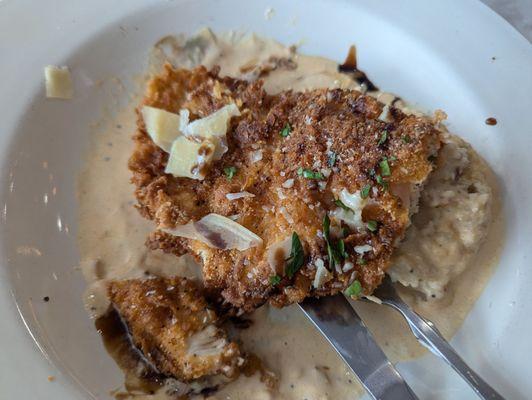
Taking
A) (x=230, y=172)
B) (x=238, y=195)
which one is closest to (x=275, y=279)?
(x=238, y=195)

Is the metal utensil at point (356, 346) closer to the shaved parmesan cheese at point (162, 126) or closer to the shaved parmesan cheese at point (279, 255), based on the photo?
the shaved parmesan cheese at point (279, 255)

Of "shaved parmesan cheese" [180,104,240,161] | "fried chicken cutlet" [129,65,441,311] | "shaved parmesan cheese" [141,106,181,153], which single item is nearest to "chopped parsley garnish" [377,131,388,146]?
"fried chicken cutlet" [129,65,441,311]

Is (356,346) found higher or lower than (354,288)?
lower

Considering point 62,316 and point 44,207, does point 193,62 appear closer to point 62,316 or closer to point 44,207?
point 44,207

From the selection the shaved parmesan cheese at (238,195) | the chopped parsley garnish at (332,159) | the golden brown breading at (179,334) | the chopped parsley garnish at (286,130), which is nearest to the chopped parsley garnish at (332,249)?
the chopped parsley garnish at (332,159)

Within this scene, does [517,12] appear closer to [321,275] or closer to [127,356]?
[321,275]

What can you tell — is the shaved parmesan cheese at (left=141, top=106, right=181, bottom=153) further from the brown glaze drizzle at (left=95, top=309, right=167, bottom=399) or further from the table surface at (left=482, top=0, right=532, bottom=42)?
the table surface at (left=482, top=0, right=532, bottom=42)

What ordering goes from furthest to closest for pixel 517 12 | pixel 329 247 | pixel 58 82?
pixel 517 12 → pixel 58 82 → pixel 329 247
